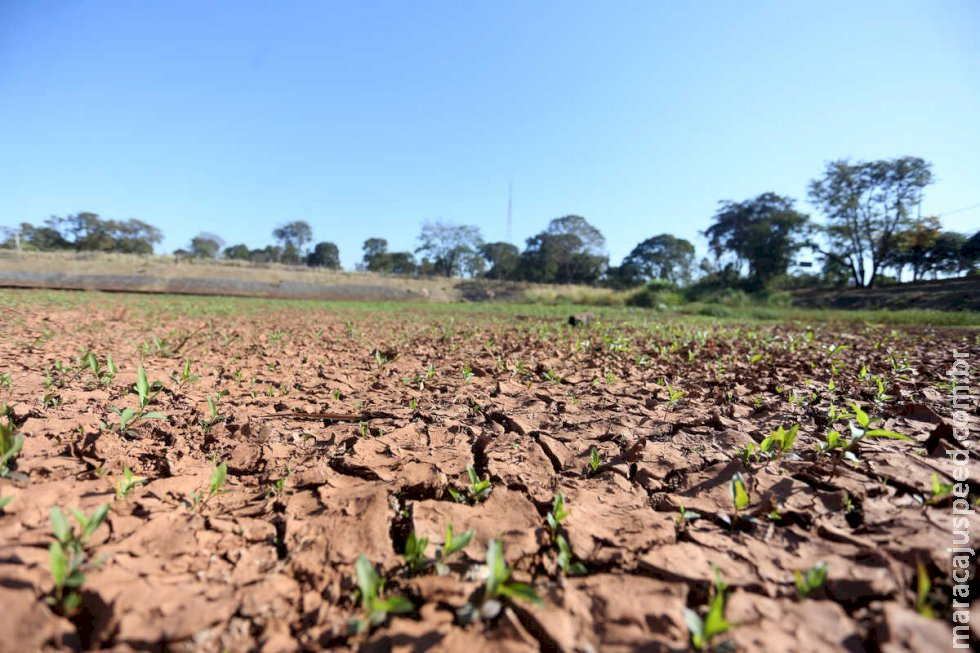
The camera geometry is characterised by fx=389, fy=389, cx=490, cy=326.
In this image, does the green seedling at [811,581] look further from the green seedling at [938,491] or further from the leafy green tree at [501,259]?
the leafy green tree at [501,259]

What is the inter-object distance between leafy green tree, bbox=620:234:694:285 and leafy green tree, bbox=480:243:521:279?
15.5 meters

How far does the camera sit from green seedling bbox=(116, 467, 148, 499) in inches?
57.7

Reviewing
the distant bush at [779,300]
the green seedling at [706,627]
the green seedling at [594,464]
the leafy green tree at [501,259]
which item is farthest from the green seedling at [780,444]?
the leafy green tree at [501,259]

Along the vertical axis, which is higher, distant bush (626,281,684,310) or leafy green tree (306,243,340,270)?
leafy green tree (306,243,340,270)

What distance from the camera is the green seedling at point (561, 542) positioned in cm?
121

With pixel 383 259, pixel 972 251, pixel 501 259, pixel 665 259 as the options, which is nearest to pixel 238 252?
pixel 383 259

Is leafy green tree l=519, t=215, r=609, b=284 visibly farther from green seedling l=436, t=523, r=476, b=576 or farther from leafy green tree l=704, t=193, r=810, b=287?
green seedling l=436, t=523, r=476, b=576

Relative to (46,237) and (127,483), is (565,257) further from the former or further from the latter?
(46,237)

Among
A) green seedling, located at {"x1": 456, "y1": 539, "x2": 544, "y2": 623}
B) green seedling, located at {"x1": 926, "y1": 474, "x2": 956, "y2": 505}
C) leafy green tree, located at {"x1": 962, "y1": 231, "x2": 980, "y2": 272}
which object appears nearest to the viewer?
green seedling, located at {"x1": 456, "y1": 539, "x2": 544, "y2": 623}

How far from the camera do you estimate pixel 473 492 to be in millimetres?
1612

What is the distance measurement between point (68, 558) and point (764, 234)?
38.9 meters

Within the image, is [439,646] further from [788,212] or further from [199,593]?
[788,212]

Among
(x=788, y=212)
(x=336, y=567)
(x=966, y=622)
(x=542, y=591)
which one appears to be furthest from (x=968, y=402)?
(x=788, y=212)

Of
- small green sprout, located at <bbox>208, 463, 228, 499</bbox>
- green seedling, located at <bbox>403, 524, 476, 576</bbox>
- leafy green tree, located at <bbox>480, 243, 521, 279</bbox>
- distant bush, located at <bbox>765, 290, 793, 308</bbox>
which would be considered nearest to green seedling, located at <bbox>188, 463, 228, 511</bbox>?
small green sprout, located at <bbox>208, 463, 228, 499</bbox>
